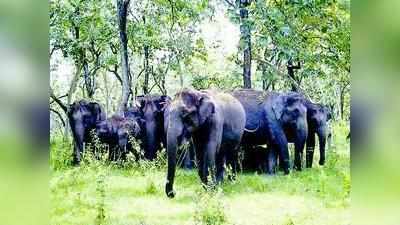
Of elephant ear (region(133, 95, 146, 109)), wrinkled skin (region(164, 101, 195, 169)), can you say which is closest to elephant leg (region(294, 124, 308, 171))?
wrinkled skin (region(164, 101, 195, 169))

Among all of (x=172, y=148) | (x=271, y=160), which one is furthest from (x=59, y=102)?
(x=271, y=160)

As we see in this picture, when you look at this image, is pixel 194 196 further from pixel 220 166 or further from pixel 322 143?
pixel 322 143

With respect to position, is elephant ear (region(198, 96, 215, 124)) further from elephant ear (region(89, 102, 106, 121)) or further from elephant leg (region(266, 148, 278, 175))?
elephant ear (region(89, 102, 106, 121))

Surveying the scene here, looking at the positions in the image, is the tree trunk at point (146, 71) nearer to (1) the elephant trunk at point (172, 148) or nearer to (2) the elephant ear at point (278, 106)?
(1) the elephant trunk at point (172, 148)

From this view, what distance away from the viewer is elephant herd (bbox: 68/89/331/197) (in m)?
2.57

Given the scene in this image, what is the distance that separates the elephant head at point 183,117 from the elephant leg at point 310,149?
0.46 metres

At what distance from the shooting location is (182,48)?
255cm

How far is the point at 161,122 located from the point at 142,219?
442 millimetres

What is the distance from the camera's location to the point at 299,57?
253 cm

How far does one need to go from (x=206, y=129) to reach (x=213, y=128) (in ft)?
0.12
